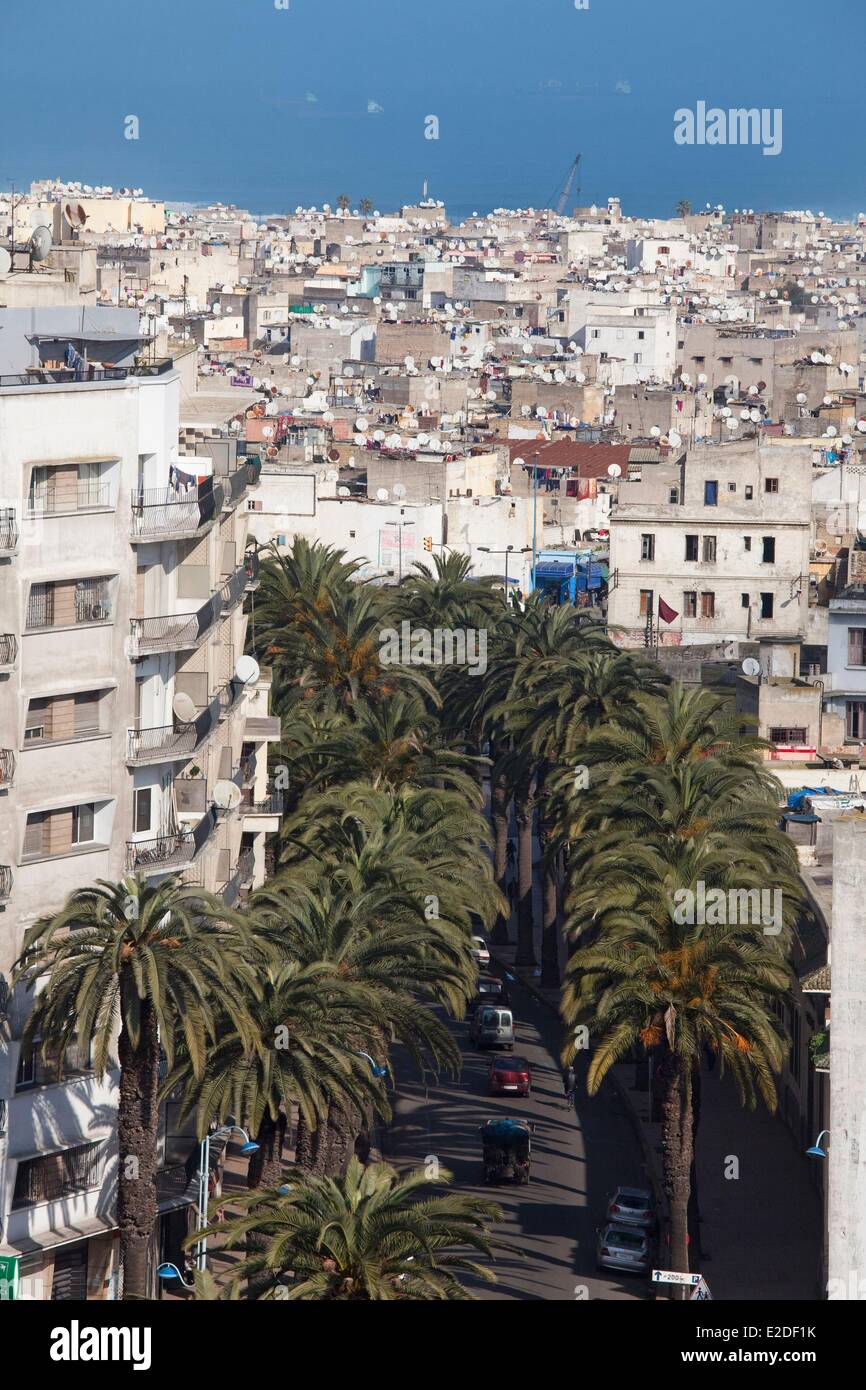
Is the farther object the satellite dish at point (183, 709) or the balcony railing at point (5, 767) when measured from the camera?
the satellite dish at point (183, 709)

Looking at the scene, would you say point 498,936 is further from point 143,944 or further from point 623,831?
point 143,944

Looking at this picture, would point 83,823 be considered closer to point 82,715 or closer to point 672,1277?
point 82,715

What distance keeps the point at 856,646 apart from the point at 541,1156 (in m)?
27.6

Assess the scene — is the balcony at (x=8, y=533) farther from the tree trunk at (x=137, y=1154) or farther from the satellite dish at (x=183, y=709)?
the tree trunk at (x=137, y=1154)

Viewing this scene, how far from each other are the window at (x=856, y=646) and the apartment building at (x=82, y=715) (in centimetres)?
2940

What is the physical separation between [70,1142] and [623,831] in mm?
11032

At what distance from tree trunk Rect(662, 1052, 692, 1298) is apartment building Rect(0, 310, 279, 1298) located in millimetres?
7319

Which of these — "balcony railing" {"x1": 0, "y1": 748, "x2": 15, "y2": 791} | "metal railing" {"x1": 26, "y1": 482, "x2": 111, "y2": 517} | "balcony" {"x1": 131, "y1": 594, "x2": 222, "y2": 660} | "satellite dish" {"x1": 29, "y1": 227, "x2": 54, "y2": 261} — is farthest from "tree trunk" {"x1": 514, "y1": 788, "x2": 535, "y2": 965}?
"balcony railing" {"x1": 0, "y1": 748, "x2": 15, "y2": 791}

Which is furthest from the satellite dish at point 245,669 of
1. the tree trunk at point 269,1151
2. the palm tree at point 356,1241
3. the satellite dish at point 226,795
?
the palm tree at point 356,1241

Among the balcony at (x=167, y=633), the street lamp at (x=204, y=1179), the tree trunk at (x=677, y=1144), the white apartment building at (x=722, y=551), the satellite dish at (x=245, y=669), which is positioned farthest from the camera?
the white apartment building at (x=722, y=551)

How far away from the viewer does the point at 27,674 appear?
40375 millimetres

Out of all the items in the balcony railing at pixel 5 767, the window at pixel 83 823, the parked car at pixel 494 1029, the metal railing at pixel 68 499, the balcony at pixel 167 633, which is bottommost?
the parked car at pixel 494 1029

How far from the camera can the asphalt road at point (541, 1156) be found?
4075cm
